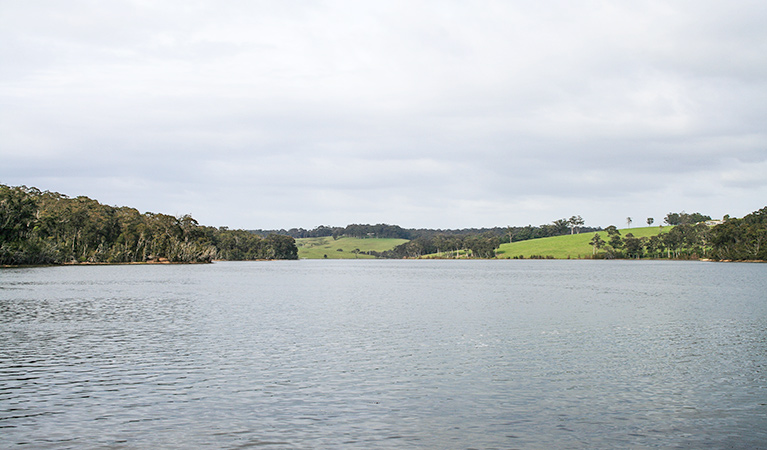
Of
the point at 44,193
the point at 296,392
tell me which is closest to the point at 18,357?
the point at 296,392

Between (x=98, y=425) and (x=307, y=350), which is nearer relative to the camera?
(x=98, y=425)

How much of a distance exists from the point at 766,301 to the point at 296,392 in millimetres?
57067

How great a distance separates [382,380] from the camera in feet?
75.8

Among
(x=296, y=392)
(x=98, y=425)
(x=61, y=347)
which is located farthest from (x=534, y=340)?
(x=61, y=347)

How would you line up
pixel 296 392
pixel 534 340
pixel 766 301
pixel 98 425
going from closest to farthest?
1. pixel 98 425
2. pixel 296 392
3. pixel 534 340
4. pixel 766 301

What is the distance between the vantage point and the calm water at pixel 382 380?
16.3 m

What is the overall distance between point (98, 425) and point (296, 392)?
6.68m

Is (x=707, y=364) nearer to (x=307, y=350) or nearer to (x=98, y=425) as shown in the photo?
(x=307, y=350)

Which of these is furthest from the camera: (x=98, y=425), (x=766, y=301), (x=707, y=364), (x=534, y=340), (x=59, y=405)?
(x=766, y=301)

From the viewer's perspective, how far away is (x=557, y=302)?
58938 millimetres

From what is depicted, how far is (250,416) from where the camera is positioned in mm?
18016

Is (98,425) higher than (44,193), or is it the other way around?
(44,193)

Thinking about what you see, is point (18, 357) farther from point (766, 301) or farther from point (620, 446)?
point (766, 301)

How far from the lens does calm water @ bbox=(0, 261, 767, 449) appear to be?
53.5 ft
